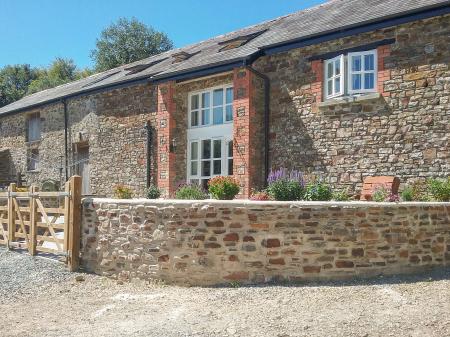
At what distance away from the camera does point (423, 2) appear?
415 inches

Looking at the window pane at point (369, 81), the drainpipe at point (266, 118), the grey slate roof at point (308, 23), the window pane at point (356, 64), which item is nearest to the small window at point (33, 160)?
the grey slate roof at point (308, 23)

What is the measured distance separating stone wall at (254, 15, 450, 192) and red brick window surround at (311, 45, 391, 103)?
0.03 m

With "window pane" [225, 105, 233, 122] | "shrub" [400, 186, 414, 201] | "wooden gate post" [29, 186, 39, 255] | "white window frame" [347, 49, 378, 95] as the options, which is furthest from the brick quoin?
"shrub" [400, 186, 414, 201]

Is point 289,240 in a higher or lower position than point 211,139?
lower

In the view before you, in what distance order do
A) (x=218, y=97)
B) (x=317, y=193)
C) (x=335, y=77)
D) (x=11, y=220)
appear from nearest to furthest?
(x=317, y=193)
(x=11, y=220)
(x=335, y=77)
(x=218, y=97)

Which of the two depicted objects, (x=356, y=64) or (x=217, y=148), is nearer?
(x=356, y=64)

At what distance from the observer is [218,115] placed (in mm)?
14508

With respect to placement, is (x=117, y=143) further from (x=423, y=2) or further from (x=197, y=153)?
(x=423, y=2)

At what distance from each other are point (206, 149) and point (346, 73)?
5188 millimetres

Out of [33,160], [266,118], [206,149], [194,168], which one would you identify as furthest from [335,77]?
[33,160]

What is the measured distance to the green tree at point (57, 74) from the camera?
4392 cm

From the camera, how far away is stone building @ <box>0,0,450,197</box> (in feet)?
34.5

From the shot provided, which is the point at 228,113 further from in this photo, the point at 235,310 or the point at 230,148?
the point at 235,310

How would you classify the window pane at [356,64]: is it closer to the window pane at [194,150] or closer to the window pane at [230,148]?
the window pane at [230,148]
